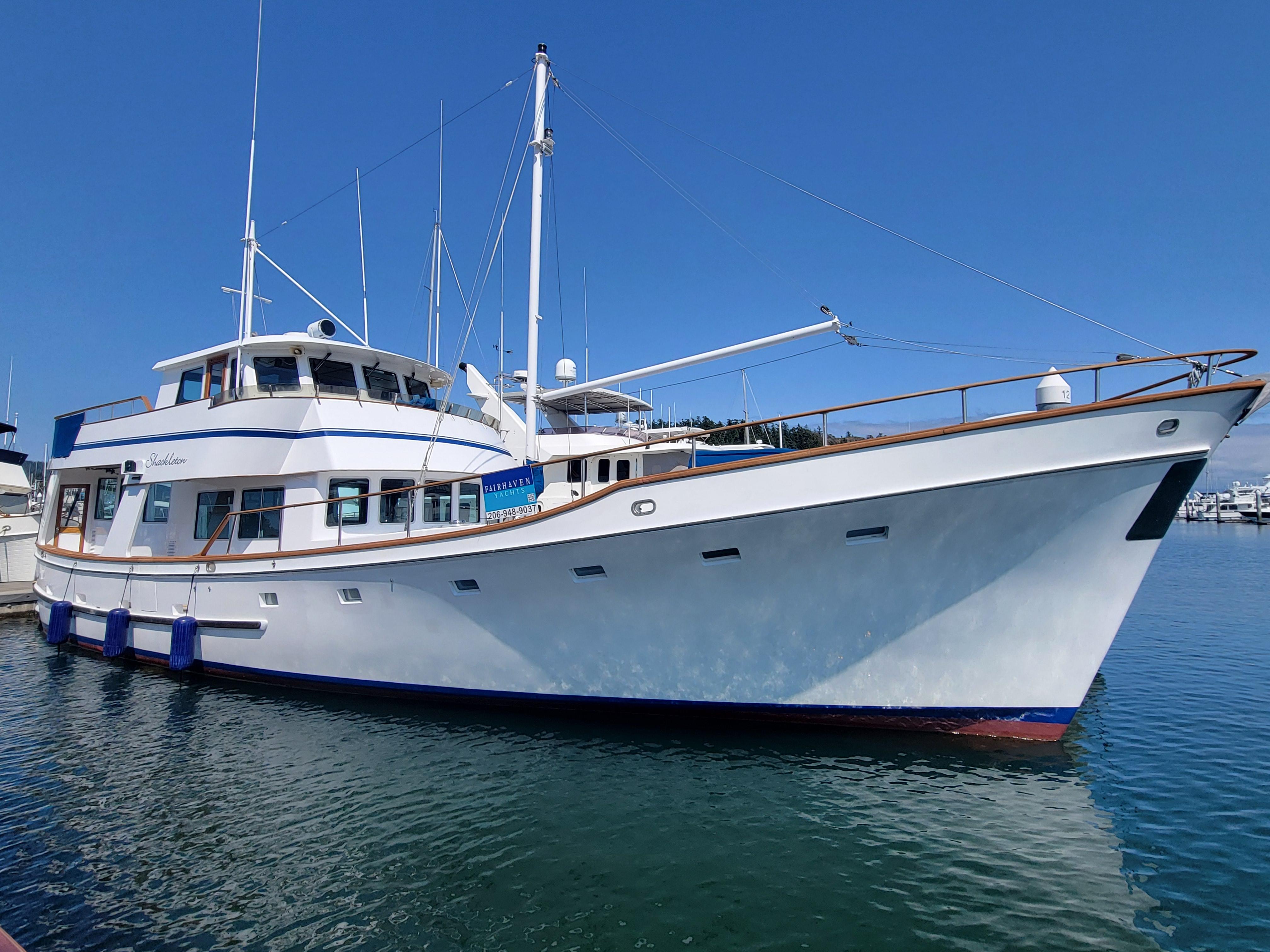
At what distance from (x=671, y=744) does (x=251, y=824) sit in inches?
159

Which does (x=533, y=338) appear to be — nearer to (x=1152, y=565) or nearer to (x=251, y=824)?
(x=251, y=824)

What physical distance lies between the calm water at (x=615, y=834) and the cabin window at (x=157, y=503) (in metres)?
3.50

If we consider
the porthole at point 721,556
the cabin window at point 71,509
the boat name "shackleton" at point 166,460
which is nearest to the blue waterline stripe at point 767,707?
the porthole at point 721,556

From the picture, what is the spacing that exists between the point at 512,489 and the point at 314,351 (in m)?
4.72

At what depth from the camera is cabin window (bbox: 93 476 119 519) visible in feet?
42.7

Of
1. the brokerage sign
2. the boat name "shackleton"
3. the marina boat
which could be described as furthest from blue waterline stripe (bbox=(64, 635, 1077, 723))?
the marina boat

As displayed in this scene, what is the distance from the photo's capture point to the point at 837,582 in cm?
657

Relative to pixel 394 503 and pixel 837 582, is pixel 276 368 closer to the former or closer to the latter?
pixel 394 503

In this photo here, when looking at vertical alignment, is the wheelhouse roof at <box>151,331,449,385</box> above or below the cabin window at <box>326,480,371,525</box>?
above

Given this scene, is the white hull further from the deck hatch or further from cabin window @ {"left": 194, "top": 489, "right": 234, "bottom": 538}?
cabin window @ {"left": 194, "top": 489, "right": 234, "bottom": 538}

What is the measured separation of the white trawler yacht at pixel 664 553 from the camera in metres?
6.11

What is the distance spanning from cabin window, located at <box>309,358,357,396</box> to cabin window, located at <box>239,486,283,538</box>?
174cm

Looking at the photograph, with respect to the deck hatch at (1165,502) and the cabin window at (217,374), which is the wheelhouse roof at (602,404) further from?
the deck hatch at (1165,502)

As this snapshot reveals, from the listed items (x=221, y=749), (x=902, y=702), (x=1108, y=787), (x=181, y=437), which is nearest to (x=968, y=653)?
(x=902, y=702)
